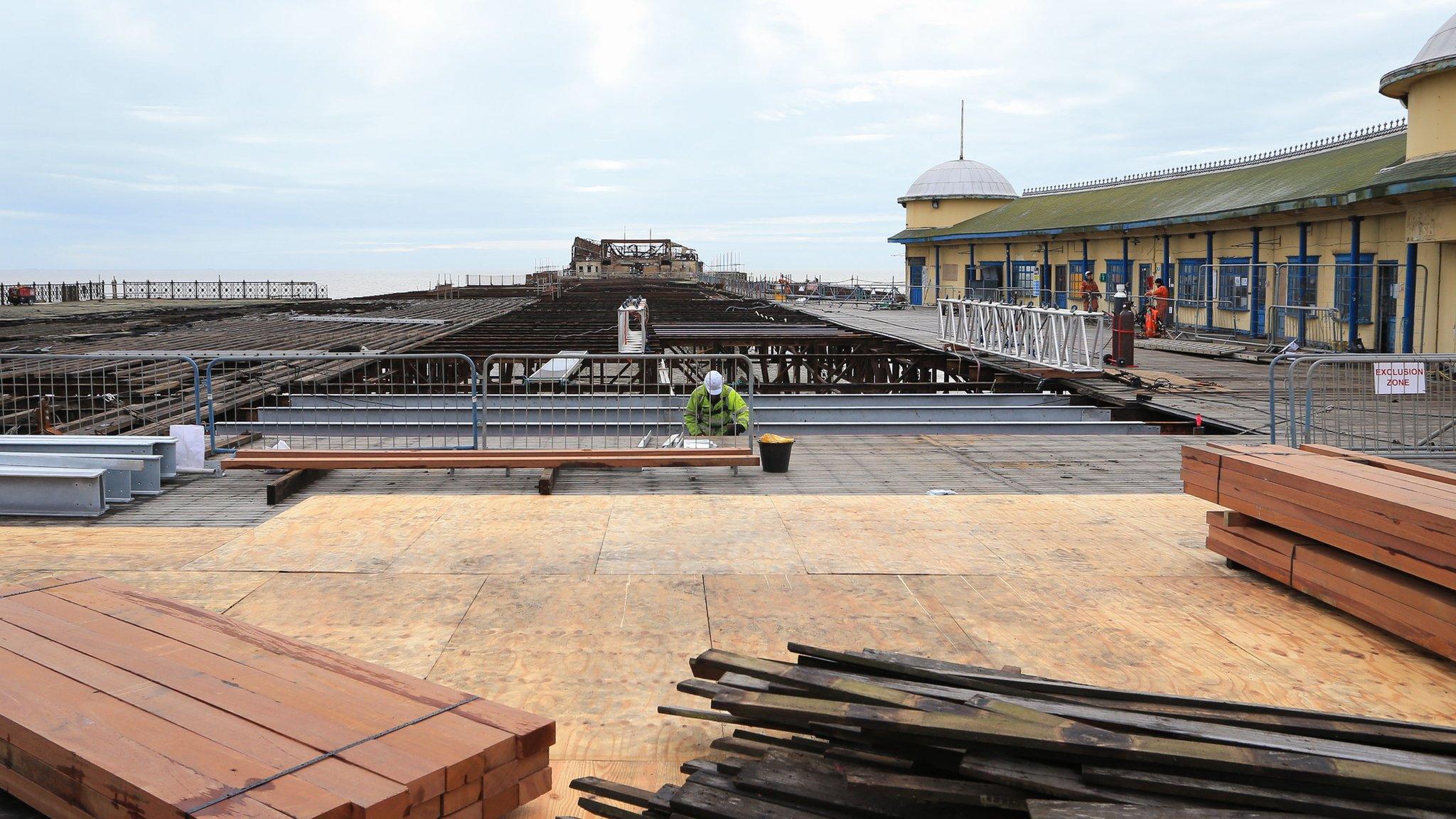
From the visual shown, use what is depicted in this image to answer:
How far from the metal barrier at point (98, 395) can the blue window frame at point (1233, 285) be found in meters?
26.2

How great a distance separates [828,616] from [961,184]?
52.9 m

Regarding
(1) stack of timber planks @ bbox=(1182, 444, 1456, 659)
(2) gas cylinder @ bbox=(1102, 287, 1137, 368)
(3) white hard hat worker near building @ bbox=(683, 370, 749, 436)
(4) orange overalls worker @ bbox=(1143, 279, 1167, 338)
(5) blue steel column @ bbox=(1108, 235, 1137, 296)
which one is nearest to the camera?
(1) stack of timber planks @ bbox=(1182, 444, 1456, 659)

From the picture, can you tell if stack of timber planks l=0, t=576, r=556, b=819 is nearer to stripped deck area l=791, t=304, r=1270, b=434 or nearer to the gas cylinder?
stripped deck area l=791, t=304, r=1270, b=434

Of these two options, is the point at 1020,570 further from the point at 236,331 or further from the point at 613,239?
the point at 613,239

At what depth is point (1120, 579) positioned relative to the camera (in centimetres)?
789

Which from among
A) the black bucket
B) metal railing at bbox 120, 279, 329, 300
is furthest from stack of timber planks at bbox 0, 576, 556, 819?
metal railing at bbox 120, 279, 329, 300

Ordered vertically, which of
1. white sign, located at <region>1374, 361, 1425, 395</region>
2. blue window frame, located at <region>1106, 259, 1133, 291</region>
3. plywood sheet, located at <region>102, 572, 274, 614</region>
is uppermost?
blue window frame, located at <region>1106, 259, 1133, 291</region>

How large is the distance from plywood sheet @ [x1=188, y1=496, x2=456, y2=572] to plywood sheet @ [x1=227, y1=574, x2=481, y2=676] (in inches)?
16.2

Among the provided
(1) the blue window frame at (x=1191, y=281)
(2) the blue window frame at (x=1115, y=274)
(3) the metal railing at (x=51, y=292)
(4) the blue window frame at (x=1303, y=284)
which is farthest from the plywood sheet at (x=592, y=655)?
(3) the metal railing at (x=51, y=292)

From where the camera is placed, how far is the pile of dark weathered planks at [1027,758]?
12.1 feet

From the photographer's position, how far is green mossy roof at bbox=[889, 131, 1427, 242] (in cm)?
2686

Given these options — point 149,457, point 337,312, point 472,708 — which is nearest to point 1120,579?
point 472,708

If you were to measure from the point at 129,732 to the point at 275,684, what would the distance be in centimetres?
61

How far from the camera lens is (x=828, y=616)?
275 inches
